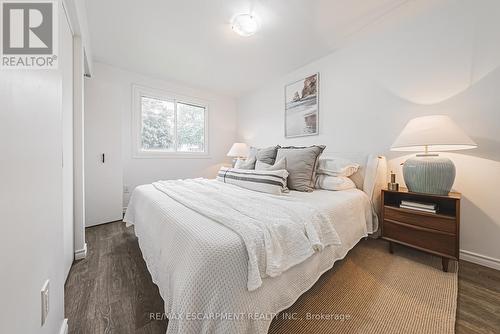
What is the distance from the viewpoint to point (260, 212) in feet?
3.98

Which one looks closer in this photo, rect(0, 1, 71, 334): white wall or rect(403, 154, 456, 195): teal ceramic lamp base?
rect(0, 1, 71, 334): white wall

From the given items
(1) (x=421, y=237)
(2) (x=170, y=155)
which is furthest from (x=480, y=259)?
(2) (x=170, y=155)

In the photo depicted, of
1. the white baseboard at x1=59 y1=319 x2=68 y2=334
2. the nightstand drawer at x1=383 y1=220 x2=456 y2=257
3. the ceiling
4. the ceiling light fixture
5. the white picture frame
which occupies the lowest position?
the white baseboard at x1=59 y1=319 x2=68 y2=334

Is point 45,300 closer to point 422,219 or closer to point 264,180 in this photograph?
point 264,180

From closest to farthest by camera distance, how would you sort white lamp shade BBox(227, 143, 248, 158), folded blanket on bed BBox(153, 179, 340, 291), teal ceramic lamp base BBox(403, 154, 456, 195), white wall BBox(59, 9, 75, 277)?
1. folded blanket on bed BBox(153, 179, 340, 291)
2. white wall BBox(59, 9, 75, 277)
3. teal ceramic lamp base BBox(403, 154, 456, 195)
4. white lamp shade BBox(227, 143, 248, 158)

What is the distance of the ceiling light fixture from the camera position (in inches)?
76.1

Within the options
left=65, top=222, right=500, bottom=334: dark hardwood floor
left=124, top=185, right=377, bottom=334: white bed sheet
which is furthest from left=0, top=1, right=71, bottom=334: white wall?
left=124, top=185, right=377, bottom=334: white bed sheet

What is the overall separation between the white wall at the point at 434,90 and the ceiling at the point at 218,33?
0.35m

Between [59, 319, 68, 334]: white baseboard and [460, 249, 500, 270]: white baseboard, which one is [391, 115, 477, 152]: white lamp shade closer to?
[460, 249, 500, 270]: white baseboard

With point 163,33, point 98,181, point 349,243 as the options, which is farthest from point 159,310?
point 163,33

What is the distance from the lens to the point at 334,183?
2.08 meters

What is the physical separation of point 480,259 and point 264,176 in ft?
6.56

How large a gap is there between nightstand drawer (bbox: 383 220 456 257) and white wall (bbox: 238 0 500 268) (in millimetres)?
453

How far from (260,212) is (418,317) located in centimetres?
110
